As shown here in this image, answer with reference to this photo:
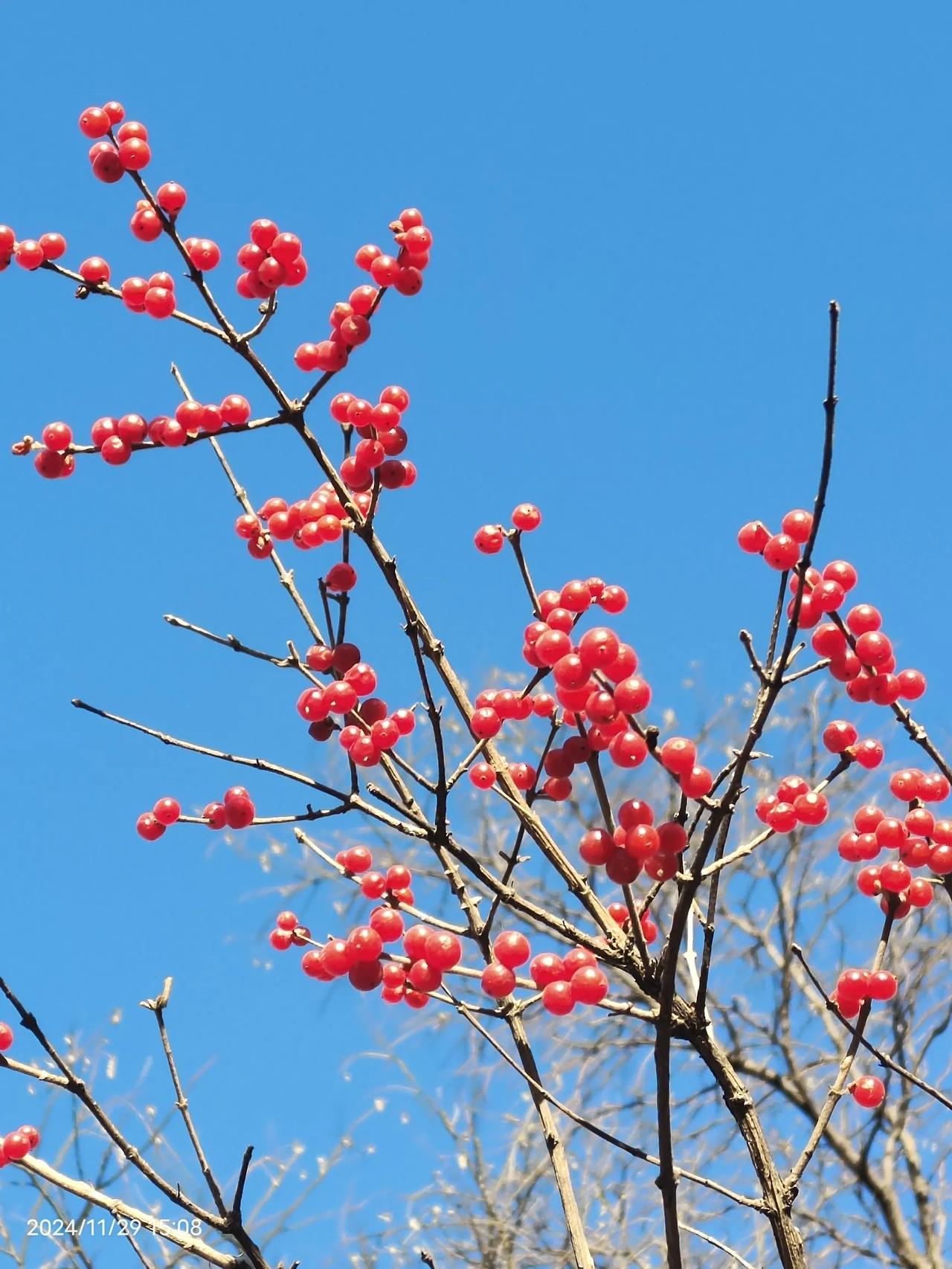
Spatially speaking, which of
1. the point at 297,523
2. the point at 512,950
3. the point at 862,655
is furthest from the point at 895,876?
the point at 297,523

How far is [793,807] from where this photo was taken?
2146 mm

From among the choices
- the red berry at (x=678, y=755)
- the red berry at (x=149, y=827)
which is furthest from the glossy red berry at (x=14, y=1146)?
the red berry at (x=678, y=755)

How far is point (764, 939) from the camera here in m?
9.01

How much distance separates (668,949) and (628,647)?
0.46 m

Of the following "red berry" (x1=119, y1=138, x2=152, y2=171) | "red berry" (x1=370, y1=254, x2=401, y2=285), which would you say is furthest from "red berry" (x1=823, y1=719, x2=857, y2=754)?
"red berry" (x1=119, y1=138, x2=152, y2=171)

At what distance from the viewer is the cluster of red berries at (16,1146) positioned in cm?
239

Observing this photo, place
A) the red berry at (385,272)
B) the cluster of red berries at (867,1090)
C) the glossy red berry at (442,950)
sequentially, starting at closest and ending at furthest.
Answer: the glossy red berry at (442,950), the cluster of red berries at (867,1090), the red berry at (385,272)

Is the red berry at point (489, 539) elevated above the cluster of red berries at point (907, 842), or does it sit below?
above

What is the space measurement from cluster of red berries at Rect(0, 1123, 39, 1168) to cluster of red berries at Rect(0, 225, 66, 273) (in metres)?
1.82

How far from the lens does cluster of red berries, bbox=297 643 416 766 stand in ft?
7.46

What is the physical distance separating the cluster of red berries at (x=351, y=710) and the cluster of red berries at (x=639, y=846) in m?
0.56

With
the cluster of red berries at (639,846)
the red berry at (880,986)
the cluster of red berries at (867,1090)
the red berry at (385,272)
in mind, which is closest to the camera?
the cluster of red berries at (639,846)

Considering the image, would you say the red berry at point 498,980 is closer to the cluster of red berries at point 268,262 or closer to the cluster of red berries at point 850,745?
the cluster of red berries at point 850,745

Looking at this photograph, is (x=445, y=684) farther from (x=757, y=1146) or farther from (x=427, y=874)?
(x=427, y=874)
